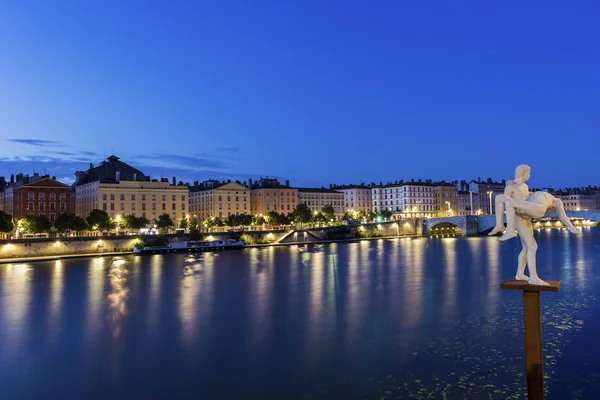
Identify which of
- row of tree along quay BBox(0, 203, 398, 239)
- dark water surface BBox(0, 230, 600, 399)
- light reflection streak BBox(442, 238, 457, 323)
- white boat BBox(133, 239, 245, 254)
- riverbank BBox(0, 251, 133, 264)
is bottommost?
dark water surface BBox(0, 230, 600, 399)

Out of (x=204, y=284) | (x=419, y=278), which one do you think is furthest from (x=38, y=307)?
(x=419, y=278)

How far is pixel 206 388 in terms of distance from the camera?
518 inches

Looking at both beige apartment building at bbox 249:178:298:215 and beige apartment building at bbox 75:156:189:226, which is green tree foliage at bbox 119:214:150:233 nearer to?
beige apartment building at bbox 75:156:189:226

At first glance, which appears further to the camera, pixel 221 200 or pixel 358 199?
pixel 358 199

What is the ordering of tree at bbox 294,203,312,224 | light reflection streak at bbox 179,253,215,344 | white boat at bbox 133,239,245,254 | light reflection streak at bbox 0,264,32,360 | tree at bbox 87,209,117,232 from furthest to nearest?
tree at bbox 294,203,312,224, tree at bbox 87,209,117,232, white boat at bbox 133,239,245,254, light reflection streak at bbox 179,253,215,344, light reflection streak at bbox 0,264,32,360

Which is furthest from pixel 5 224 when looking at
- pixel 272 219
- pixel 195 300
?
pixel 272 219

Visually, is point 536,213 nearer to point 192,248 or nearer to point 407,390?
point 407,390

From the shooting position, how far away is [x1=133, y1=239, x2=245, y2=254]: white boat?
197 feet

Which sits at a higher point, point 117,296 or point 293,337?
point 117,296

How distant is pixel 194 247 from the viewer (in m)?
64.4

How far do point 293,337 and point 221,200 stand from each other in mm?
74839

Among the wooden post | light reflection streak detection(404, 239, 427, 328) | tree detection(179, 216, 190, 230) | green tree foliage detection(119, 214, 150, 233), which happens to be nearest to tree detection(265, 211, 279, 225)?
tree detection(179, 216, 190, 230)

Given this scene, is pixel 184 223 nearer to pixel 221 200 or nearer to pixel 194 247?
pixel 194 247

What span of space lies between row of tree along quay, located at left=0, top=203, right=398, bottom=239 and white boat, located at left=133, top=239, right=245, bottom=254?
7.31 ft
